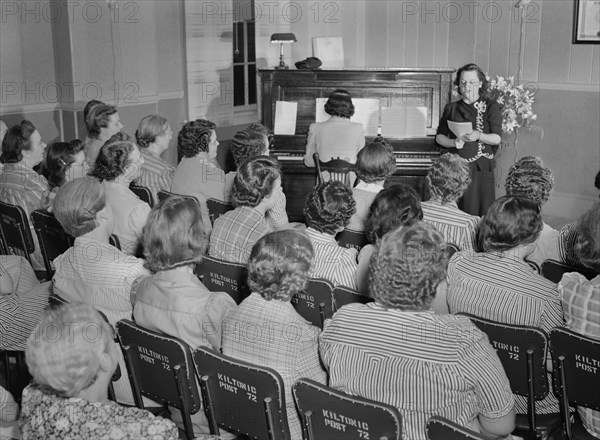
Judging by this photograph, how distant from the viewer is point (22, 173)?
514cm

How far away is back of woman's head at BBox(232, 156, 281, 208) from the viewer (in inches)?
156

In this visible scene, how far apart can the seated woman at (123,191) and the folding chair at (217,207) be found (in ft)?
2.54

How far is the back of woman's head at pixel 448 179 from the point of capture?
4.16m

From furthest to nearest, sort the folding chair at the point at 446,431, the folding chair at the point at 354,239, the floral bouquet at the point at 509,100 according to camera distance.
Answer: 1. the floral bouquet at the point at 509,100
2. the folding chair at the point at 354,239
3. the folding chair at the point at 446,431

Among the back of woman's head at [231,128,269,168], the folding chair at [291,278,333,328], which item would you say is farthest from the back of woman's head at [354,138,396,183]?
the folding chair at [291,278,333,328]

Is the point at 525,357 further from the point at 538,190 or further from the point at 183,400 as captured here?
the point at 538,190

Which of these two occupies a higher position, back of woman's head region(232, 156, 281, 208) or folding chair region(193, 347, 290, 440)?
back of woman's head region(232, 156, 281, 208)

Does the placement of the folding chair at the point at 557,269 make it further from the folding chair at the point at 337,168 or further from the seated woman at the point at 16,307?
the folding chair at the point at 337,168

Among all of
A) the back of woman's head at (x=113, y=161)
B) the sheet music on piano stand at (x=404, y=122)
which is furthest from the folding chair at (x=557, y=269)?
the sheet music on piano stand at (x=404, y=122)

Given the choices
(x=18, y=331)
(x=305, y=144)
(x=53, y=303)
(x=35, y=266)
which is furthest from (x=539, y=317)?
(x=305, y=144)

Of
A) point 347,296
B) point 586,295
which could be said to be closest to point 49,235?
point 347,296

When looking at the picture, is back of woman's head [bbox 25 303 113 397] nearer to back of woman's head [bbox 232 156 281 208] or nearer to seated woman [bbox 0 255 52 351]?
seated woman [bbox 0 255 52 351]

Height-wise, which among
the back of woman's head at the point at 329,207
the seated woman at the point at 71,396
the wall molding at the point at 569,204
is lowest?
the wall molding at the point at 569,204

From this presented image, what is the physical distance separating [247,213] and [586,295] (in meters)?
1.80
